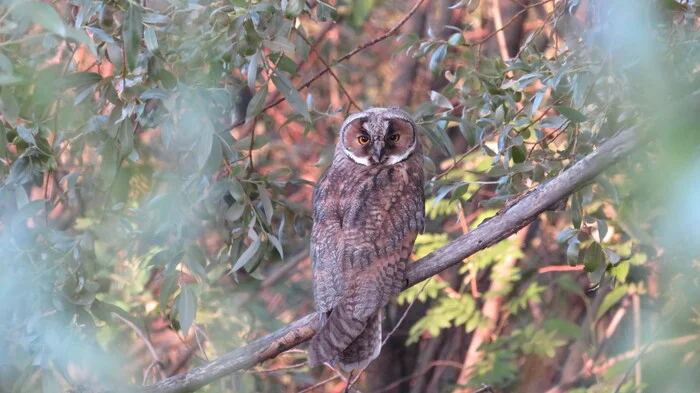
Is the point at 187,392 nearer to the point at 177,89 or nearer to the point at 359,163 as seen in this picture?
the point at 177,89

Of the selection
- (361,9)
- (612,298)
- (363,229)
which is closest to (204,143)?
(363,229)

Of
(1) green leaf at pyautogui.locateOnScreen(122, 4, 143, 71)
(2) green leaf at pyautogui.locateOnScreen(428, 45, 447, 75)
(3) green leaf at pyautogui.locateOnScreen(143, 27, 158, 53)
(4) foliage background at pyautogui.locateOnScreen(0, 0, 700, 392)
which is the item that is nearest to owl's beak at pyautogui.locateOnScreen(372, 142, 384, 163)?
(4) foliage background at pyautogui.locateOnScreen(0, 0, 700, 392)

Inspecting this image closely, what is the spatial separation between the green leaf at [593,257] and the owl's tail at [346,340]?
0.72 meters

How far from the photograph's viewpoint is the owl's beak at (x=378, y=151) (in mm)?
3092

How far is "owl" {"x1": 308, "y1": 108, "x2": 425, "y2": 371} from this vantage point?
2.67 metres

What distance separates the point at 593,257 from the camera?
2.63 meters

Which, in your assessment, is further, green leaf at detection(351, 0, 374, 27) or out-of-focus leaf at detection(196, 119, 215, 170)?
out-of-focus leaf at detection(196, 119, 215, 170)

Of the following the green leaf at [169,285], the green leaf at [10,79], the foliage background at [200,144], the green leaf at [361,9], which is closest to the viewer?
the green leaf at [361,9]

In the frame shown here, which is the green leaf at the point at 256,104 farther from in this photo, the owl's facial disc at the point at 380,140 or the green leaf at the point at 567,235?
the green leaf at the point at 567,235

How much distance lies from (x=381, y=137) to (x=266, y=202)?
0.59 m

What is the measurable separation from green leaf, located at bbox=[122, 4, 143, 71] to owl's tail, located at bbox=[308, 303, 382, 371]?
3.39 ft

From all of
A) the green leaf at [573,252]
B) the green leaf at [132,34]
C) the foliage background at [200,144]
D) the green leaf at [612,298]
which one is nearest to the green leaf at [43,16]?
the foliage background at [200,144]

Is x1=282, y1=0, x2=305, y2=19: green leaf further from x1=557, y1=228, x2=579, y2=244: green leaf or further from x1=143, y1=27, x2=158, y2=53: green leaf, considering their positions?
x1=557, y1=228, x2=579, y2=244: green leaf

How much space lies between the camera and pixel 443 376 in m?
5.63
